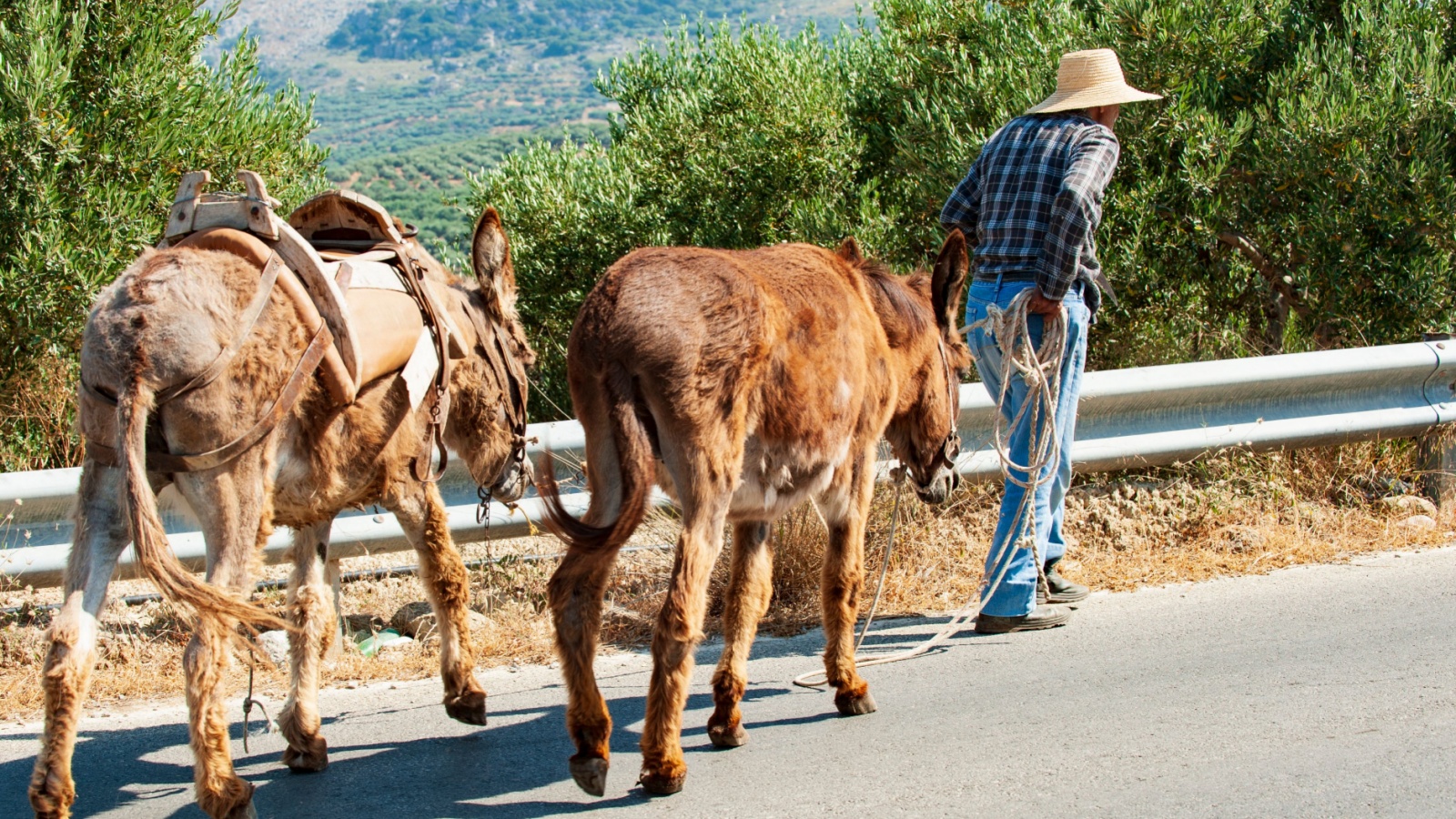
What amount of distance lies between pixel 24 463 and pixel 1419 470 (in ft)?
26.5

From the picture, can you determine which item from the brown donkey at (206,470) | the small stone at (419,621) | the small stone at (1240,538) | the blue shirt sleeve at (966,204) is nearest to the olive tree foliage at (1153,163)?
the small stone at (1240,538)

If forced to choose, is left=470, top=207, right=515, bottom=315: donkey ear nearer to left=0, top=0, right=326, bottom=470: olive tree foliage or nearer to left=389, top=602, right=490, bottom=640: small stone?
left=389, top=602, right=490, bottom=640: small stone

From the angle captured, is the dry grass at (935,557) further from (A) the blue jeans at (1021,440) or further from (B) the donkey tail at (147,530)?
(B) the donkey tail at (147,530)

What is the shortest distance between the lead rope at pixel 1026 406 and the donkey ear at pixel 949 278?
0.67 ft

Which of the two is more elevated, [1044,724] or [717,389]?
[717,389]

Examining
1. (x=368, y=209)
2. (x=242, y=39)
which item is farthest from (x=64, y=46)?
(x=368, y=209)

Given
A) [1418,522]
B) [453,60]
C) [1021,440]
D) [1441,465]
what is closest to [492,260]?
[1021,440]

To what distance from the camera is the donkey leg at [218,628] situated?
154 inches

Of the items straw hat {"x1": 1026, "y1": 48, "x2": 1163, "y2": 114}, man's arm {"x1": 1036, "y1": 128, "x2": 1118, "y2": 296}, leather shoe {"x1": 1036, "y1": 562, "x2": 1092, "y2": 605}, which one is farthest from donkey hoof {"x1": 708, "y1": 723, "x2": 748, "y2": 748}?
straw hat {"x1": 1026, "y1": 48, "x2": 1163, "y2": 114}

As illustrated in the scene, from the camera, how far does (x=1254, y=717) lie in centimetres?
464

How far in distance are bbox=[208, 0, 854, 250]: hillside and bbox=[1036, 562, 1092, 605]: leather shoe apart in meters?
49.1

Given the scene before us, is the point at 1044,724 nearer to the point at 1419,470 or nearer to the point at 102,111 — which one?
the point at 1419,470

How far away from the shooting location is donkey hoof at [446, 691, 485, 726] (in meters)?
4.92

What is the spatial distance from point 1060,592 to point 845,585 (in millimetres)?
1565
